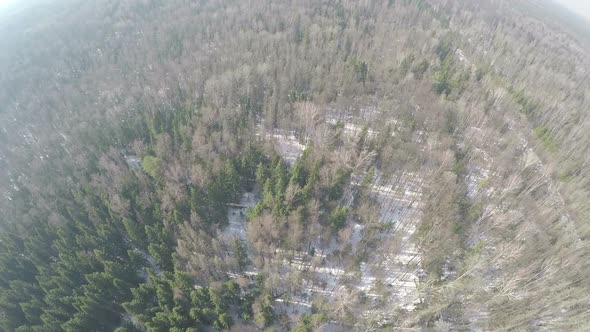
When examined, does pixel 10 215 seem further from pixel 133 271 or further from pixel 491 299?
pixel 491 299

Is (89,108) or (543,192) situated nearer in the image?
(543,192)

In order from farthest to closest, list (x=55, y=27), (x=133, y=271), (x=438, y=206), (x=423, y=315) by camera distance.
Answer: (x=55, y=27)
(x=438, y=206)
(x=133, y=271)
(x=423, y=315)

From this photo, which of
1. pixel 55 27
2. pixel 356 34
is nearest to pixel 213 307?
pixel 356 34

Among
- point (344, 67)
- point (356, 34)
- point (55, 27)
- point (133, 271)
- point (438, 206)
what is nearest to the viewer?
point (133, 271)

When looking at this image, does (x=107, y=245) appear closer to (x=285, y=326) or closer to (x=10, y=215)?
(x=10, y=215)

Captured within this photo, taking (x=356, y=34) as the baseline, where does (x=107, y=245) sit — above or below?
below

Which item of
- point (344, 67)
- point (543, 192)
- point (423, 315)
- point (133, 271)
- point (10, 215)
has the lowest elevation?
point (10, 215)
